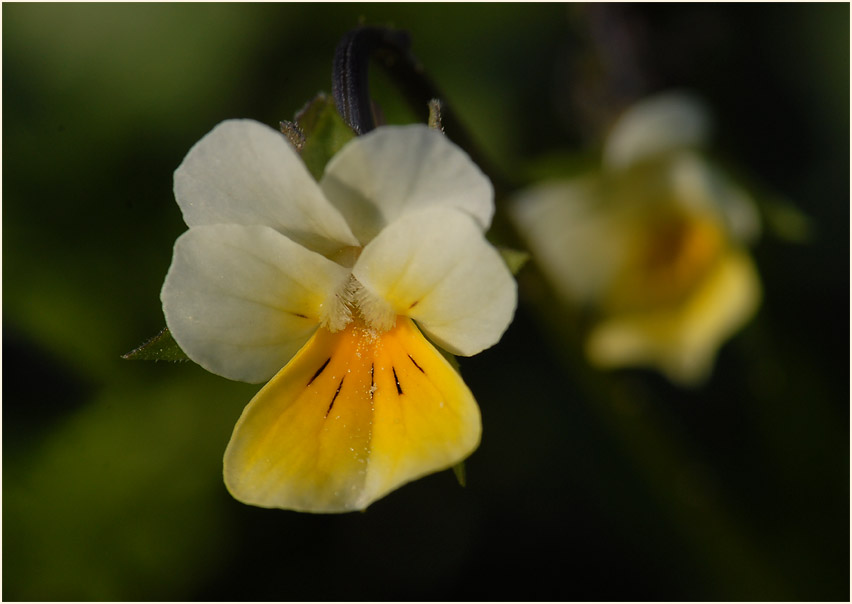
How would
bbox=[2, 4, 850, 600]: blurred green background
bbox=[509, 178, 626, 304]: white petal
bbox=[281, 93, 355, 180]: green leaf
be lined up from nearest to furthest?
1. bbox=[281, 93, 355, 180]: green leaf
2. bbox=[509, 178, 626, 304]: white petal
3. bbox=[2, 4, 850, 600]: blurred green background

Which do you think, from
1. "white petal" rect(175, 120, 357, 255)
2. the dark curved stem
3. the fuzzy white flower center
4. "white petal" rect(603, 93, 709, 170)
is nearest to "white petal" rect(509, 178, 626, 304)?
"white petal" rect(603, 93, 709, 170)

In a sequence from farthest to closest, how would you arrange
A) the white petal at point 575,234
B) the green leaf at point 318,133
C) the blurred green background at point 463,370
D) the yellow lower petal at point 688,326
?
1. the blurred green background at point 463,370
2. the white petal at point 575,234
3. the yellow lower petal at point 688,326
4. the green leaf at point 318,133

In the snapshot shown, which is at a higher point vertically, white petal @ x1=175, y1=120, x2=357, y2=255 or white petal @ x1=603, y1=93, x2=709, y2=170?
white petal @ x1=175, y1=120, x2=357, y2=255

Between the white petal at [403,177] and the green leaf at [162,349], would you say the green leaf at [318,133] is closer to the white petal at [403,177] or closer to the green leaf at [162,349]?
the white petal at [403,177]

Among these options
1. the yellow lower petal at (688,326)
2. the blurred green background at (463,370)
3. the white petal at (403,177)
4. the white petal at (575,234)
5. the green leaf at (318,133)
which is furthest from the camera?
the blurred green background at (463,370)

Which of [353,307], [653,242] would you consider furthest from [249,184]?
[653,242]

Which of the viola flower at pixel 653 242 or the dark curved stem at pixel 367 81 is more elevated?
the dark curved stem at pixel 367 81

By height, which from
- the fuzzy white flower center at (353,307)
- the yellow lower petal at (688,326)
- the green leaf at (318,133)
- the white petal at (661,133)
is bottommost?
the yellow lower petal at (688,326)

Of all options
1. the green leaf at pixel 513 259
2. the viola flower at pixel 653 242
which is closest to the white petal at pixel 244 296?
the green leaf at pixel 513 259

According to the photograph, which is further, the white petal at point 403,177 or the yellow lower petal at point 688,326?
the yellow lower petal at point 688,326

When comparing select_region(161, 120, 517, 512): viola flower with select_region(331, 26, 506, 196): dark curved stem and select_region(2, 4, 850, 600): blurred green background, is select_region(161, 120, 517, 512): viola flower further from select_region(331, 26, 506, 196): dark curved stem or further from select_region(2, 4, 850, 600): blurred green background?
select_region(2, 4, 850, 600): blurred green background
